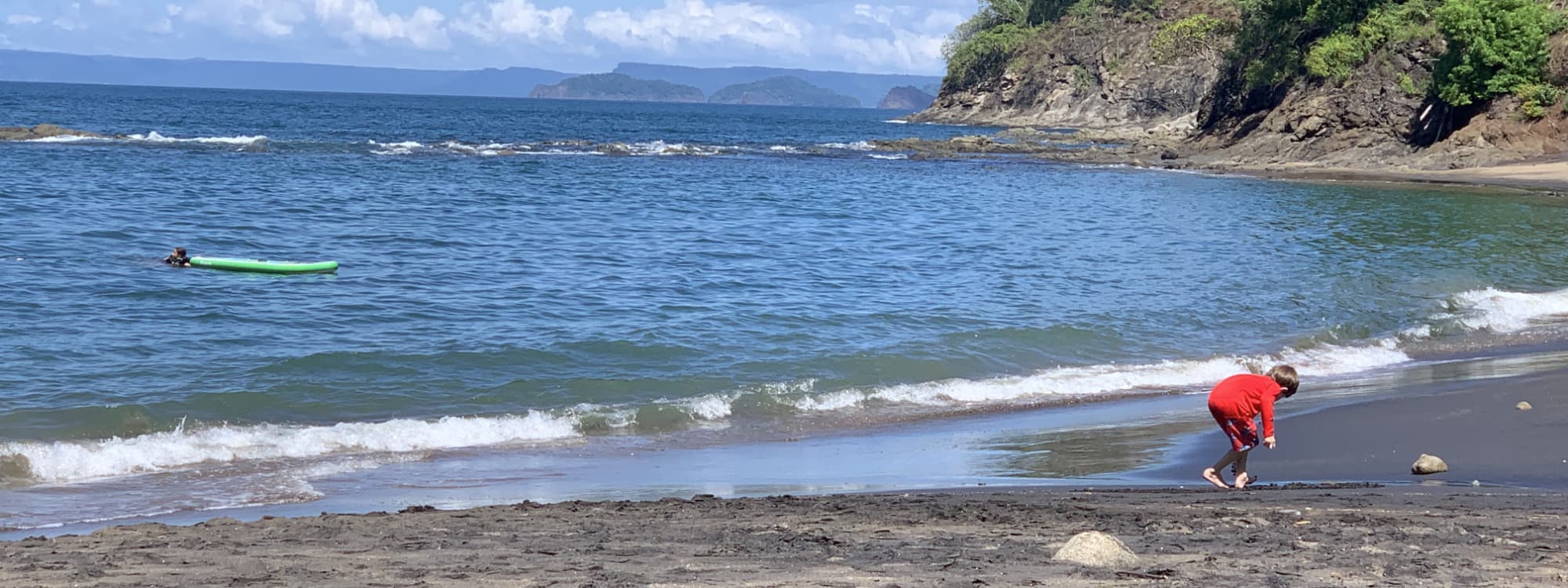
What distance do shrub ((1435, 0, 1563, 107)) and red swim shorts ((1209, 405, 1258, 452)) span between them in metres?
39.7

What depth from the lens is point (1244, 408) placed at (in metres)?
8.23

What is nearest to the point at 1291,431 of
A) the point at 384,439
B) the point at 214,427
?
the point at 384,439

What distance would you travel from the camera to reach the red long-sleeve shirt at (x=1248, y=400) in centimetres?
821

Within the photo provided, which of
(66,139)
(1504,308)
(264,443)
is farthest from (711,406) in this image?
(66,139)

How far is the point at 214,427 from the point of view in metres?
10.9

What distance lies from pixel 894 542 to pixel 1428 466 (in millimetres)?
4444

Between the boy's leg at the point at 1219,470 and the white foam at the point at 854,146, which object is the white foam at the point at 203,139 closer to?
the white foam at the point at 854,146

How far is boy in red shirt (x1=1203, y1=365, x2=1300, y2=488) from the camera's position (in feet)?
26.9

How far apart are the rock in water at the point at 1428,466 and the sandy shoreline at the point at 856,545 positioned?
3.04 feet

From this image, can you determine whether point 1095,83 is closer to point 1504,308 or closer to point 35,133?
point 35,133

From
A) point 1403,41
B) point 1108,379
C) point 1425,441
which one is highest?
point 1403,41

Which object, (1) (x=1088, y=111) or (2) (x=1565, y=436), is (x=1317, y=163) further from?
(1) (x=1088, y=111)

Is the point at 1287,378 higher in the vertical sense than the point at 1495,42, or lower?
lower

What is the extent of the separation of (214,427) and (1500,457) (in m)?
9.81
